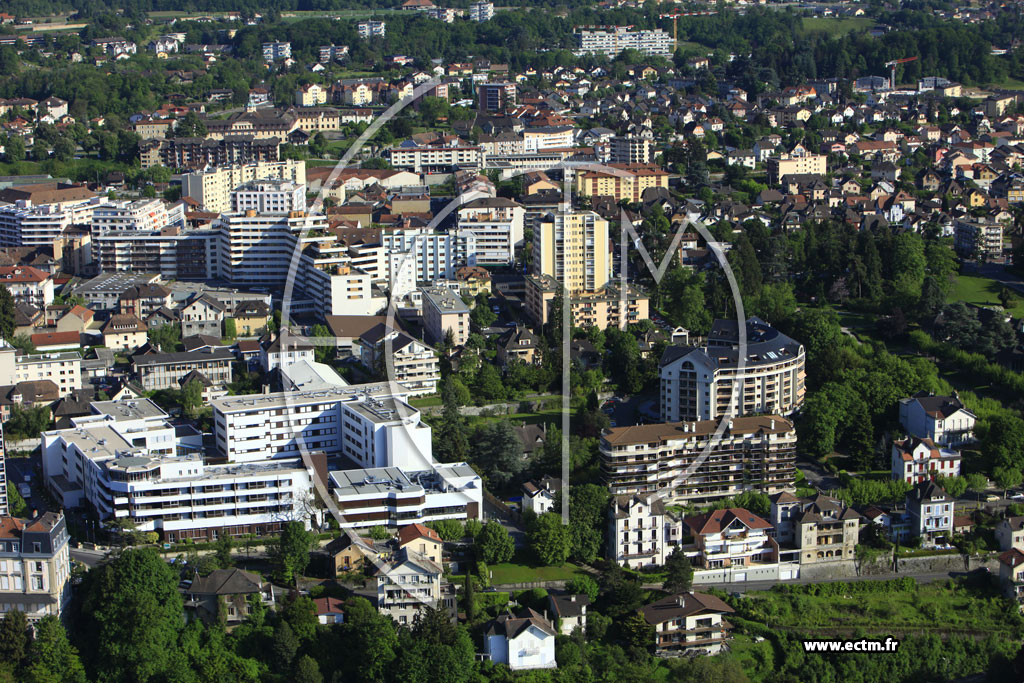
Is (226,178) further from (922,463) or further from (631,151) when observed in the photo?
(922,463)

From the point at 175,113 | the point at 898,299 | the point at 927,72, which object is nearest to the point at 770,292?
the point at 898,299

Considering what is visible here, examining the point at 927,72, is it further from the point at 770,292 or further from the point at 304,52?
the point at 770,292

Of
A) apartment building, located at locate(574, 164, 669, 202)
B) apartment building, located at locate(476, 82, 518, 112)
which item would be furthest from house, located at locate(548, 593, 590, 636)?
apartment building, located at locate(476, 82, 518, 112)

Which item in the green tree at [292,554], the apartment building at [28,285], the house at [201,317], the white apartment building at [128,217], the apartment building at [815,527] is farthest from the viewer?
the white apartment building at [128,217]

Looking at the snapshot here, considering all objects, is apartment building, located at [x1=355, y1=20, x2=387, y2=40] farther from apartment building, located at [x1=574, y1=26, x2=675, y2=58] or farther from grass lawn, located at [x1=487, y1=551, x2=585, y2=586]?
grass lawn, located at [x1=487, y1=551, x2=585, y2=586]

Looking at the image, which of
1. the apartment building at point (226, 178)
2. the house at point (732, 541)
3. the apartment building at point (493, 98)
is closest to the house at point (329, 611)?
the house at point (732, 541)

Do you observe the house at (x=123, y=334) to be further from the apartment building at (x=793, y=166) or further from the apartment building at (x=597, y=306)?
the apartment building at (x=793, y=166)
